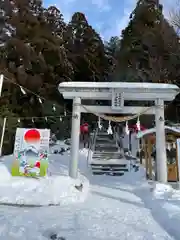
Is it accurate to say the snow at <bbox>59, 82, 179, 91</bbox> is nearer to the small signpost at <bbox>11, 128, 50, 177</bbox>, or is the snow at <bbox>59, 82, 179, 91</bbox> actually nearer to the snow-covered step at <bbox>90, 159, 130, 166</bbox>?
Answer: the small signpost at <bbox>11, 128, 50, 177</bbox>

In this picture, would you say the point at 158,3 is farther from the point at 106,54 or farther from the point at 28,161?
the point at 28,161

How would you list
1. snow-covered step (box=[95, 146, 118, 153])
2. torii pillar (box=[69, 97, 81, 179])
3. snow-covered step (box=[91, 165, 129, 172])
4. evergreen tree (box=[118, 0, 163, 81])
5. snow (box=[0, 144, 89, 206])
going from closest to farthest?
snow (box=[0, 144, 89, 206]), torii pillar (box=[69, 97, 81, 179]), snow-covered step (box=[91, 165, 129, 172]), snow-covered step (box=[95, 146, 118, 153]), evergreen tree (box=[118, 0, 163, 81])

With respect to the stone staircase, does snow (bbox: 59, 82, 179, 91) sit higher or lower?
higher

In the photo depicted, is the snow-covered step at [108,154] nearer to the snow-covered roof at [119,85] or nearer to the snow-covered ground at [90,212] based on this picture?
the snow-covered ground at [90,212]

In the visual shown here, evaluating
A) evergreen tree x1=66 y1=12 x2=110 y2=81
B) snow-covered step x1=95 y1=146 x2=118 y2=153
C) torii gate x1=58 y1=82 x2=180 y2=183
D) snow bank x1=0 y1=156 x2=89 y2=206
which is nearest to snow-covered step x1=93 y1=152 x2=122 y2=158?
snow-covered step x1=95 y1=146 x2=118 y2=153

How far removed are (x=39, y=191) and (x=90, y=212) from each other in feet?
7.48

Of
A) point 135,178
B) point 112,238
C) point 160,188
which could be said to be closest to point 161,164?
point 160,188

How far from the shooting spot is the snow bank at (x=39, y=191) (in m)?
7.45

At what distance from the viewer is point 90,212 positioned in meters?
6.34

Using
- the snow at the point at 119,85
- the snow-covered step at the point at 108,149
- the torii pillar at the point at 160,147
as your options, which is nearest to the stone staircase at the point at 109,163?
the snow-covered step at the point at 108,149

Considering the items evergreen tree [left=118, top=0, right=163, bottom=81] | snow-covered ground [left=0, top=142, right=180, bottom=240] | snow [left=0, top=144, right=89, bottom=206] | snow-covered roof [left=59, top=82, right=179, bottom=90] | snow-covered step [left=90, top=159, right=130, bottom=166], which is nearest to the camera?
snow-covered ground [left=0, top=142, right=180, bottom=240]

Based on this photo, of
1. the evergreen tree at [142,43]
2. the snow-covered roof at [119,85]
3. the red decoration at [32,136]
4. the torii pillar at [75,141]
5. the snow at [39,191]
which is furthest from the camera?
the evergreen tree at [142,43]

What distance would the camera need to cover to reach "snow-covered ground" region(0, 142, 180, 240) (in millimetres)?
4781

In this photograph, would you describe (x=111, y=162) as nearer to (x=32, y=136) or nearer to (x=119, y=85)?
(x=119, y=85)
